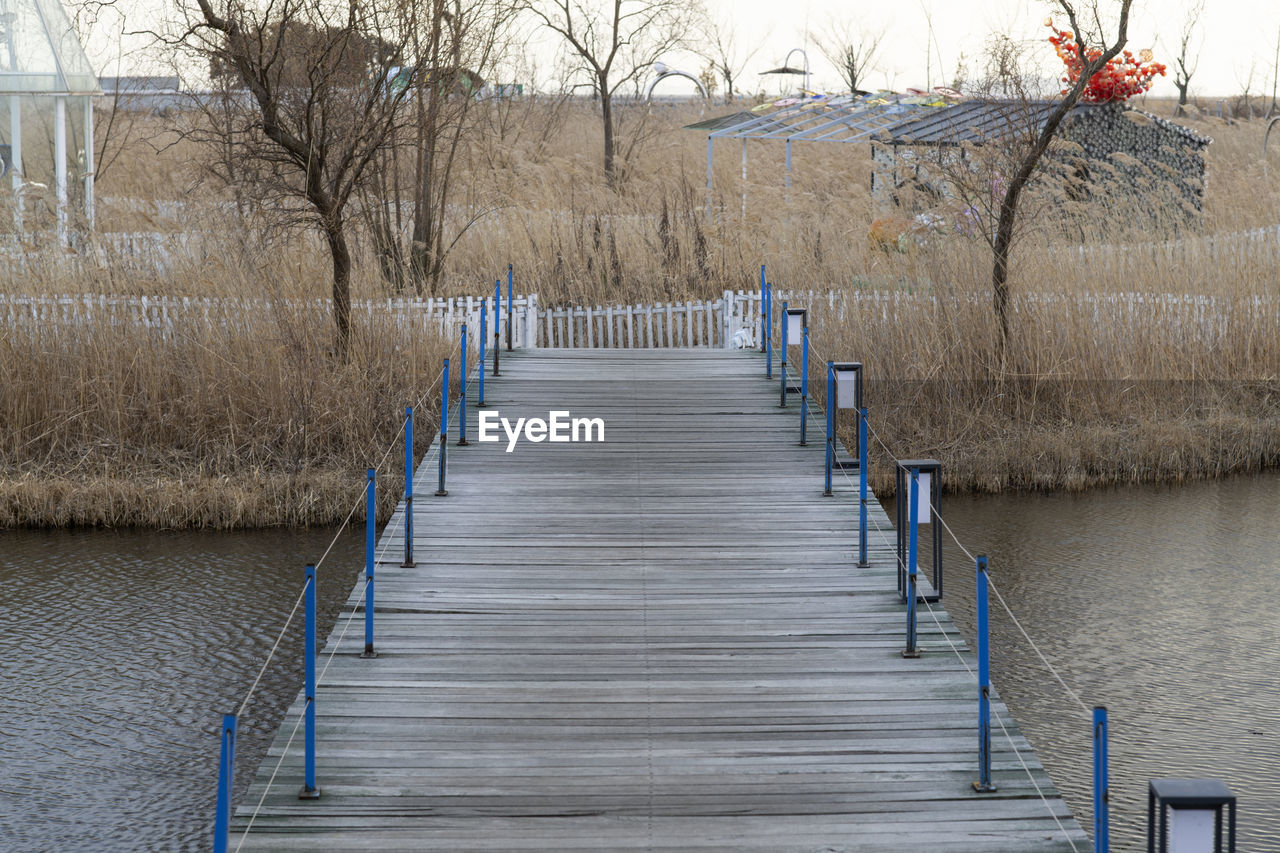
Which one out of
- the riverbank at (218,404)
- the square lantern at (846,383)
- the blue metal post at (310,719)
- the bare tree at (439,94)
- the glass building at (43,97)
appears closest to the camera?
the blue metal post at (310,719)

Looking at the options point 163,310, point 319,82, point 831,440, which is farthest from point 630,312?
point 831,440

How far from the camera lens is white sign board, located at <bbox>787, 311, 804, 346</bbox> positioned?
35.4 ft

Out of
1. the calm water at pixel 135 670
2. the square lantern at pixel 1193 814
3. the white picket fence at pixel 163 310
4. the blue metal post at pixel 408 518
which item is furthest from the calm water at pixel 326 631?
the square lantern at pixel 1193 814

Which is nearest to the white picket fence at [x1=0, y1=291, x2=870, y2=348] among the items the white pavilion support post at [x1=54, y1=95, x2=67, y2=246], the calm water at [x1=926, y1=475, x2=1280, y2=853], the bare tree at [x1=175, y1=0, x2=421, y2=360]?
the bare tree at [x1=175, y1=0, x2=421, y2=360]

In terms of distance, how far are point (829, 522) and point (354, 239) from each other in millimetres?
8218

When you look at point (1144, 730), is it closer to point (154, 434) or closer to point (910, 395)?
point (910, 395)

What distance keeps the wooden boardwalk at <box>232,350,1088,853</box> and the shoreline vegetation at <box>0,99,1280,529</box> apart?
2.93 m

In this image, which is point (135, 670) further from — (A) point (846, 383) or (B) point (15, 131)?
(B) point (15, 131)

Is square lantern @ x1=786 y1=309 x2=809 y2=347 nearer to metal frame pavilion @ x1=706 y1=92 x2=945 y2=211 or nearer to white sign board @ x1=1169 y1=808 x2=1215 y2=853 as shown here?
white sign board @ x1=1169 y1=808 x2=1215 y2=853

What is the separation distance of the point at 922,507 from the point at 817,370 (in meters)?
6.45

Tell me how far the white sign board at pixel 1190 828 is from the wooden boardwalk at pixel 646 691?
1087 mm

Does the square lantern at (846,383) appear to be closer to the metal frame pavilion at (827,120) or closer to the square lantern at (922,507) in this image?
the square lantern at (922,507)

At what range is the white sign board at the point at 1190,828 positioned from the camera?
315 centimetres

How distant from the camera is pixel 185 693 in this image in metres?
7.38
